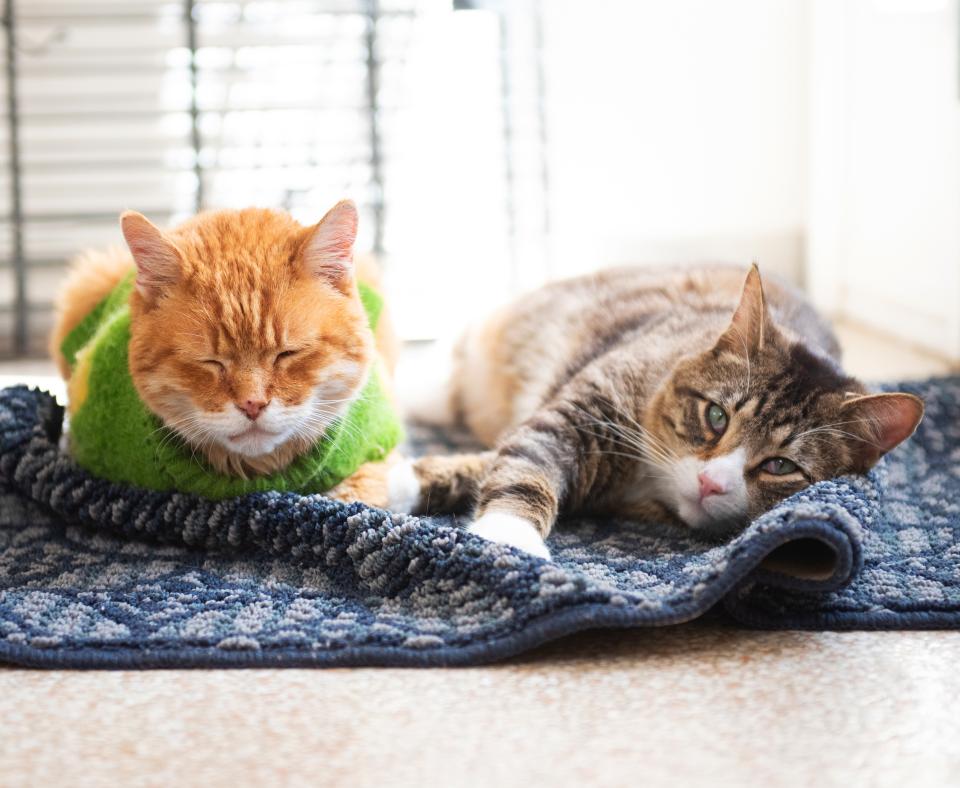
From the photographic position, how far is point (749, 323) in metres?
1.63

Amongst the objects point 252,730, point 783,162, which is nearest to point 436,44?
point 783,162

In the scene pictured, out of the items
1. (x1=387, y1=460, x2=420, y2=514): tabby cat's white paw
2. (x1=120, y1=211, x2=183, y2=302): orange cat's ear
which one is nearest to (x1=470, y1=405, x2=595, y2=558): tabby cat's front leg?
(x1=387, y1=460, x2=420, y2=514): tabby cat's white paw

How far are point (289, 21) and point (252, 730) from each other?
9.89ft

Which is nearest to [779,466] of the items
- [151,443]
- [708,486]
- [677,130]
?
[708,486]

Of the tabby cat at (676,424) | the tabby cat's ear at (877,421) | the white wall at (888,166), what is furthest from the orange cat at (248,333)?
the white wall at (888,166)

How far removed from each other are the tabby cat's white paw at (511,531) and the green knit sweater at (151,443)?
0.23 meters

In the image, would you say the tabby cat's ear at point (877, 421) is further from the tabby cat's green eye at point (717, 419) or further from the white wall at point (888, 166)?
the white wall at point (888, 166)

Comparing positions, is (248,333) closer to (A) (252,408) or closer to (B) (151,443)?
(A) (252,408)

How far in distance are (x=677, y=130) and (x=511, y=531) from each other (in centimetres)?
264

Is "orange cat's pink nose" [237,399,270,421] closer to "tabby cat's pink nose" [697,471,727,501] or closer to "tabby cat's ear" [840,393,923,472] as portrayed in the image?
"tabby cat's pink nose" [697,471,727,501]

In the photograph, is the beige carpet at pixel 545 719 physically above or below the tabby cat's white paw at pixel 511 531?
below

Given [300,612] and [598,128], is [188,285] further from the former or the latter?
[598,128]

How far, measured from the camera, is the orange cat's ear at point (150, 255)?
1.43 metres

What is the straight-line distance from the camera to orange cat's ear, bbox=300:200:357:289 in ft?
4.93
